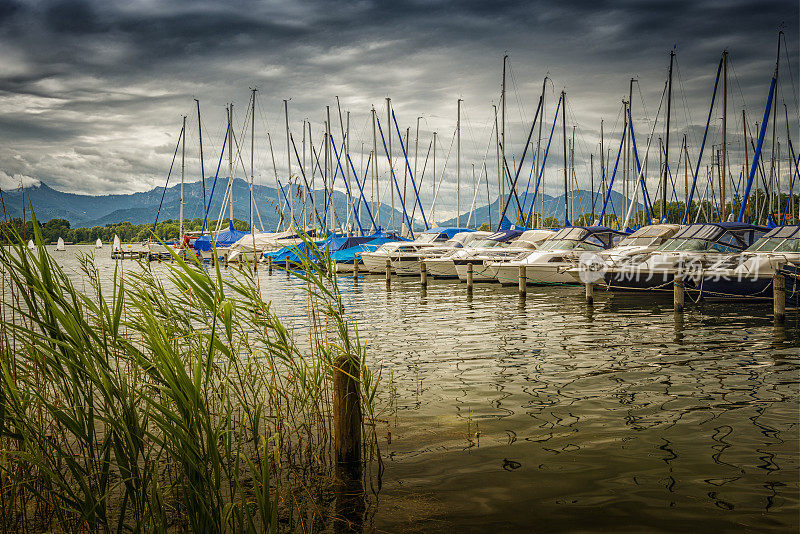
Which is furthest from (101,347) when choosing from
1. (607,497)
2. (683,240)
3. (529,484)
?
(683,240)

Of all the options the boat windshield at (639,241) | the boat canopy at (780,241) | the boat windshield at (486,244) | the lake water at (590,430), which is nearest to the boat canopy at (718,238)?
the boat canopy at (780,241)

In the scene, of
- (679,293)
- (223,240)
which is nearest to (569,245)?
(679,293)

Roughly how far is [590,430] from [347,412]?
10.2ft

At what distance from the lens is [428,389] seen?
9594 millimetres

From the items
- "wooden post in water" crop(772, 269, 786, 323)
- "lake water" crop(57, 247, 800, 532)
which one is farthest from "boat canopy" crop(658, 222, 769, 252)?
"lake water" crop(57, 247, 800, 532)

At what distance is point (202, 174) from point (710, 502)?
61.0 meters

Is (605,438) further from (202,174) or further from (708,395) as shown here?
(202,174)

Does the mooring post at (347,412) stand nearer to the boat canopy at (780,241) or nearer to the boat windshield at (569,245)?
the boat canopy at (780,241)

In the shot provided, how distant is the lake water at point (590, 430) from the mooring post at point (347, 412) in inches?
16.1

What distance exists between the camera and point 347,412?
20.0ft

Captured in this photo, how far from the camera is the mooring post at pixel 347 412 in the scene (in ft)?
19.6

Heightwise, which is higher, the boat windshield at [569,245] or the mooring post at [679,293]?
the boat windshield at [569,245]

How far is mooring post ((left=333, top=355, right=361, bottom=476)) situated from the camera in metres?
5.99

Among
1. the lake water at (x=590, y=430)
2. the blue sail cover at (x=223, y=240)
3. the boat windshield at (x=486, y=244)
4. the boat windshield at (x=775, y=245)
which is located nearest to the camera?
the lake water at (x=590, y=430)
